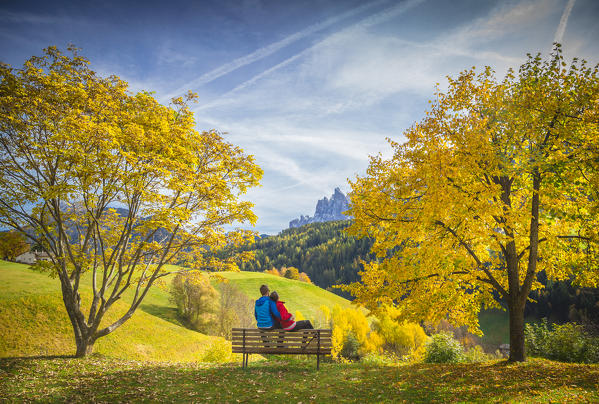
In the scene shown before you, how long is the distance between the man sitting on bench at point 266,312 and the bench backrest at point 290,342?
268mm

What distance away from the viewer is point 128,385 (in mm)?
9234

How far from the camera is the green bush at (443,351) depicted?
16.7 meters

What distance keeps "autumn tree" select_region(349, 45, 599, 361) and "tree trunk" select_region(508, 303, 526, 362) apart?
38mm

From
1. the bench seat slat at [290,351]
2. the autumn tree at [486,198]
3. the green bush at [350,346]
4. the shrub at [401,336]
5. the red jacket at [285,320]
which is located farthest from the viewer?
the shrub at [401,336]

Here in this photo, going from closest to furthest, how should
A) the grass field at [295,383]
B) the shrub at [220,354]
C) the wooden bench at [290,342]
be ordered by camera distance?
1. the grass field at [295,383]
2. the wooden bench at [290,342]
3. the shrub at [220,354]

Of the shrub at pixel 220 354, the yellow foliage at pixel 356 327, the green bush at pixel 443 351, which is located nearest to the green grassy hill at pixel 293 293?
the yellow foliage at pixel 356 327

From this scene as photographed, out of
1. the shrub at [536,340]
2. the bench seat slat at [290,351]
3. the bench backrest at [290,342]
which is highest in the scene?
the bench backrest at [290,342]

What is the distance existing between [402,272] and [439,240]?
176 cm

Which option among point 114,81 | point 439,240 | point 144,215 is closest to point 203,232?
point 144,215

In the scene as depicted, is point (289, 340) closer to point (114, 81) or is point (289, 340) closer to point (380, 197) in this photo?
point (380, 197)

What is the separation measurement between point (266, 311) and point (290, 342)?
1556 mm

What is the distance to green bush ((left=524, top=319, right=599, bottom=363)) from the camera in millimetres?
14288

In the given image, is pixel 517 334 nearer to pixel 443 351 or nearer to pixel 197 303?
pixel 443 351

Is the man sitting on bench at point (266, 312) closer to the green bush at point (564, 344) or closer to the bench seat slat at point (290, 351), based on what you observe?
the bench seat slat at point (290, 351)
